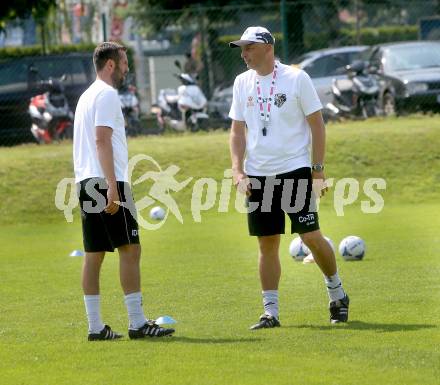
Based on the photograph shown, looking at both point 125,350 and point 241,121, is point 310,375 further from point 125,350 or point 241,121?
point 241,121

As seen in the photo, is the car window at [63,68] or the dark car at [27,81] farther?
the car window at [63,68]

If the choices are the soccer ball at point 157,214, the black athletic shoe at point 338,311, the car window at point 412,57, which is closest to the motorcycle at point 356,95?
the car window at point 412,57

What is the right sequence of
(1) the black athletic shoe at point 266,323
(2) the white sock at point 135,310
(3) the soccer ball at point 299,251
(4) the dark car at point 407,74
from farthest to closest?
(4) the dark car at point 407,74
(3) the soccer ball at point 299,251
(1) the black athletic shoe at point 266,323
(2) the white sock at point 135,310

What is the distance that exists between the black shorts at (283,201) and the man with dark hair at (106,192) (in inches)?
38.9

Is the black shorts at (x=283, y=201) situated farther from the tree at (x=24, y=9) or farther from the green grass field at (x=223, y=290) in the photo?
the tree at (x=24, y=9)

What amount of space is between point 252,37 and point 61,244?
7.87m

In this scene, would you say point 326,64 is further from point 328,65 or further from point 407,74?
point 407,74

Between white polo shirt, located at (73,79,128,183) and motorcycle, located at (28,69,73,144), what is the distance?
16392 mm

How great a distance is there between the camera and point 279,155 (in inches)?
368

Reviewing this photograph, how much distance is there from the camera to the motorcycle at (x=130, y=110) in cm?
2647

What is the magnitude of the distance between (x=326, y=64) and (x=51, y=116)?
6.96m

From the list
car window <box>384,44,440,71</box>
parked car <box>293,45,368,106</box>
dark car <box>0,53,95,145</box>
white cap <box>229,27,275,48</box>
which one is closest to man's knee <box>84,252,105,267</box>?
white cap <box>229,27,275,48</box>

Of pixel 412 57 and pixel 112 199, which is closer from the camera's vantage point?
pixel 112 199

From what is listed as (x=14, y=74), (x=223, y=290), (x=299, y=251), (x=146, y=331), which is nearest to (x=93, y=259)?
(x=146, y=331)
